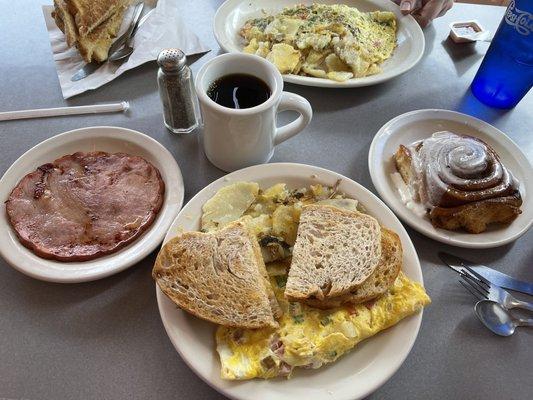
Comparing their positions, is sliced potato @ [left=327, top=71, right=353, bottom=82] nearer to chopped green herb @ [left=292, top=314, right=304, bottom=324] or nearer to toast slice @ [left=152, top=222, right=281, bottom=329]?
toast slice @ [left=152, top=222, right=281, bottom=329]

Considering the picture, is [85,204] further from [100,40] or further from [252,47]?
[252,47]

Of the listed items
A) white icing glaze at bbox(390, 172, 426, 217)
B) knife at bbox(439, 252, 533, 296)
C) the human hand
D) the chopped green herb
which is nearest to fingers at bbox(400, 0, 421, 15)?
the human hand

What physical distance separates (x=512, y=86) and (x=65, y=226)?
61.2 inches

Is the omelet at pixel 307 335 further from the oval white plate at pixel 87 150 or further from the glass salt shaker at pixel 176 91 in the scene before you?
the glass salt shaker at pixel 176 91

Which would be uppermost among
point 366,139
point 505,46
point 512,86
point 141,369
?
point 505,46

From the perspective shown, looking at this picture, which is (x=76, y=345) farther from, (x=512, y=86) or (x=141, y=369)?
(x=512, y=86)

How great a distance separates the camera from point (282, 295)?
0.98 metres

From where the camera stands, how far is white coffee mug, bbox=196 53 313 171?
1.11m

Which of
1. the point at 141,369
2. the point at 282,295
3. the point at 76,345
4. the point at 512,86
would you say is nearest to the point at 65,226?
the point at 76,345

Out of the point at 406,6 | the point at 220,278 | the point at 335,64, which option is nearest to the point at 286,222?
the point at 220,278

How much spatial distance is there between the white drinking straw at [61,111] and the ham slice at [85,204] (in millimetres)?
288

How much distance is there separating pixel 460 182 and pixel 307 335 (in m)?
0.64

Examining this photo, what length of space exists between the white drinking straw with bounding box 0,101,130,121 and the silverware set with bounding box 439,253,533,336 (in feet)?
3.97

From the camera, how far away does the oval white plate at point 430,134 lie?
3.72 ft
